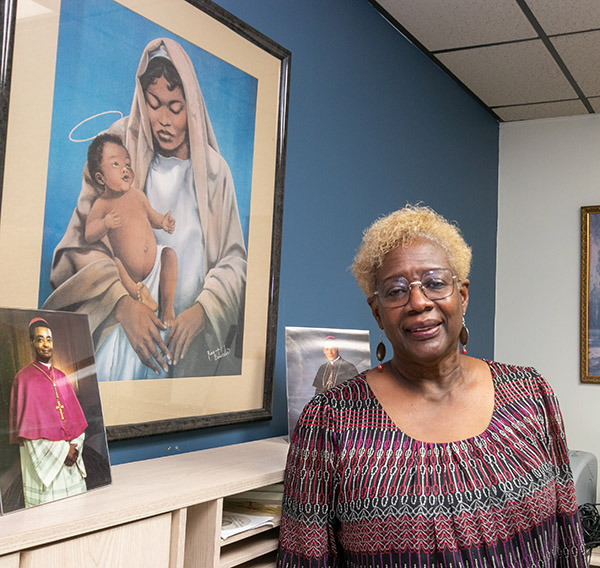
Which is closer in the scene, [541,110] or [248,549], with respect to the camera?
[248,549]

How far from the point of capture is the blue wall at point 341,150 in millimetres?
2248

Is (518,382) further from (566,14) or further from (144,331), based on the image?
(566,14)

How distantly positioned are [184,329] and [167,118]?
545 mm

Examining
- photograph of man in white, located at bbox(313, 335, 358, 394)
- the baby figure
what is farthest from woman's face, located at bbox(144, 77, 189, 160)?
photograph of man in white, located at bbox(313, 335, 358, 394)

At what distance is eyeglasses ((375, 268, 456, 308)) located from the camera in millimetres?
1531

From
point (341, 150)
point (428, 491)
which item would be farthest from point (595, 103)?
point (428, 491)

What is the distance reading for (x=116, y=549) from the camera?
1.21 metres

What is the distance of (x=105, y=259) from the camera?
1587 mm

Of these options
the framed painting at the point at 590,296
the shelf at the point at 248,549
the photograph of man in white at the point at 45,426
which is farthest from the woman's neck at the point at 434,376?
the framed painting at the point at 590,296

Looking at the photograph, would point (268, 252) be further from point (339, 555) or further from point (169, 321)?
point (339, 555)

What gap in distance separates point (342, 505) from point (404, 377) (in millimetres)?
328

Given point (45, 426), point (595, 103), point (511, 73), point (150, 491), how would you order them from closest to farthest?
point (45, 426) < point (150, 491) < point (511, 73) < point (595, 103)

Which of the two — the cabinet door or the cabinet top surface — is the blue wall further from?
the cabinet door

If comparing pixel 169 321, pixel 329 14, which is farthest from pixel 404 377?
pixel 329 14
